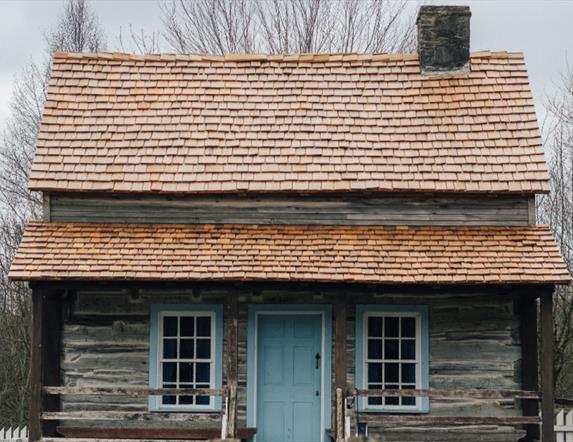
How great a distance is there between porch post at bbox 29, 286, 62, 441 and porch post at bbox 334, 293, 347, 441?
4.17 meters

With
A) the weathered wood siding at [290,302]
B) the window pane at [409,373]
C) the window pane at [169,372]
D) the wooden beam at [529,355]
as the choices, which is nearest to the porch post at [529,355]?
the wooden beam at [529,355]

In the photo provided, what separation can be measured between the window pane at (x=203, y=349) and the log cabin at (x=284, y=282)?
15 mm

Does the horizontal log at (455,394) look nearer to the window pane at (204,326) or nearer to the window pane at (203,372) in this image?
the window pane at (203,372)

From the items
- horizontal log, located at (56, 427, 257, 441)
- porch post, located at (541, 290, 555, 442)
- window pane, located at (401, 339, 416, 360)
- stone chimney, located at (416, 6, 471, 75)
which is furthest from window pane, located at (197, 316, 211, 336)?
stone chimney, located at (416, 6, 471, 75)

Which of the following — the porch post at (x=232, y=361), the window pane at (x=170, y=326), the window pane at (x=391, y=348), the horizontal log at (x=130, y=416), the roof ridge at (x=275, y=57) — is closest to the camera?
the porch post at (x=232, y=361)

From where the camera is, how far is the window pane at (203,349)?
15.6 m

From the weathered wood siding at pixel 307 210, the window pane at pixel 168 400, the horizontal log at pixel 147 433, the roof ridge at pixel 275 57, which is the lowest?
the horizontal log at pixel 147 433

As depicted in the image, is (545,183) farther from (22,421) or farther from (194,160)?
(22,421)

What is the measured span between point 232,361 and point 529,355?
452 cm

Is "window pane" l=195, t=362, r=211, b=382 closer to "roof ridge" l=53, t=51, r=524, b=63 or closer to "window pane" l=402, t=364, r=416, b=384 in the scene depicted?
"window pane" l=402, t=364, r=416, b=384

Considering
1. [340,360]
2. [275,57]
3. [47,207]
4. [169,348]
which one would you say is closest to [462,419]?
[340,360]

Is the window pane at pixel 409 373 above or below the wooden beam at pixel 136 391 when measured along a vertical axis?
above

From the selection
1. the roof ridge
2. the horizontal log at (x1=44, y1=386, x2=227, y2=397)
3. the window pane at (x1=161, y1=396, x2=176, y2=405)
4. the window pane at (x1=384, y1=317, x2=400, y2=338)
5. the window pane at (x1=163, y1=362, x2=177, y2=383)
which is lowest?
the window pane at (x1=161, y1=396, x2=176, y2=405)

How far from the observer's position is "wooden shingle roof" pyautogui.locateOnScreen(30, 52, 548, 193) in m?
15.6
